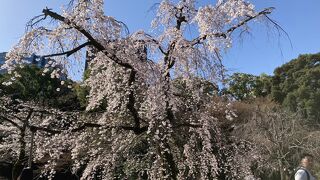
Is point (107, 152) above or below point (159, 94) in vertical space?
below

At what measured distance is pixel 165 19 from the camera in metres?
6.26

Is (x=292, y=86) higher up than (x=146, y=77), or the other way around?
(x=292, y=86)

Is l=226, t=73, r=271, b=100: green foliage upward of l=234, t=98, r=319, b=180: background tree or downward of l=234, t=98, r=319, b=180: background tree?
upward

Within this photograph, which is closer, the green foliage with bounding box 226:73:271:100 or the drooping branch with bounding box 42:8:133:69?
the drooping branch with bounding box 42:8:133:69

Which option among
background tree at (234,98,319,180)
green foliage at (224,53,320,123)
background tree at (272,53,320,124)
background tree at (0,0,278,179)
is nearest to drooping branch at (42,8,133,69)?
background tree at (0,0,278,179)

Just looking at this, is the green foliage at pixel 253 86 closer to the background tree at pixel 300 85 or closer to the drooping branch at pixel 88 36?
the background tree at pixel 300 85

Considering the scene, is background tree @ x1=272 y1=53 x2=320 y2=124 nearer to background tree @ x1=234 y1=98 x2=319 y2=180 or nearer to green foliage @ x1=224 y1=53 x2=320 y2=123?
green foliage @ x1=224 y1=53 x2=320 y2=123

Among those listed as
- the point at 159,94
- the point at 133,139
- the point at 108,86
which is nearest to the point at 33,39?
the point at 108,86

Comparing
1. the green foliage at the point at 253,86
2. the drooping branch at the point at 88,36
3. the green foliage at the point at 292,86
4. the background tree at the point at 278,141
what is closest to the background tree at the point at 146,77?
the drooping branch at the point at 88,36

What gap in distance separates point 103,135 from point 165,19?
6.78 feet

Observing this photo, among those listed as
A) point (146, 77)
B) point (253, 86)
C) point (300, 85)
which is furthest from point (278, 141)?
point (253, 86)

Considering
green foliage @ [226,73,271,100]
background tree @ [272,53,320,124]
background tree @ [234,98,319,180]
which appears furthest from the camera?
green foliage @ [226,73,271,100]

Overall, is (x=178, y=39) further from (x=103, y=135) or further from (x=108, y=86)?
(x=103, y=135)

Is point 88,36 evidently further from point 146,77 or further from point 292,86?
point 292,86
